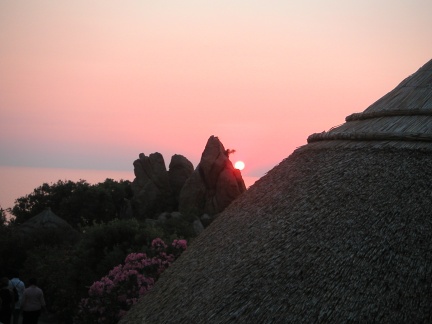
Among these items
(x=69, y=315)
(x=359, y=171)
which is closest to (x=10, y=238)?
(x=69, y=315)

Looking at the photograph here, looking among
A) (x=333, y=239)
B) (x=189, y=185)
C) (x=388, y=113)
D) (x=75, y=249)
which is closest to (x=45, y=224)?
(x=189, y=185)

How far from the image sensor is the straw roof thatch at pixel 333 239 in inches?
258

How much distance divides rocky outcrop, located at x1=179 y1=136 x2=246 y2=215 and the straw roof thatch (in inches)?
1127

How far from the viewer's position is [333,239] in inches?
288

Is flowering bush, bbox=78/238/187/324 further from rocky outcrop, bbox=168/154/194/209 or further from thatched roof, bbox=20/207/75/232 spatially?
rocky outcrop, bbox=168/154/194/209

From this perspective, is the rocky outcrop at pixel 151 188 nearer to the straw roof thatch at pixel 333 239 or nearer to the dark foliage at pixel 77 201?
the dark foliage at pixel 77 201

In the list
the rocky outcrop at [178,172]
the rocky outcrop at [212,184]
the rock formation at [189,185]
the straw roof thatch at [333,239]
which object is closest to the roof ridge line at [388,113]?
the straw roof thatch at [333,239]

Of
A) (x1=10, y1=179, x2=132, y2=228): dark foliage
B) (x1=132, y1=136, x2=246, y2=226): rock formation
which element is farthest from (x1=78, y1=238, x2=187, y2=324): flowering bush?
(x1=10, y1=179, x2=132, y2=228): dark foliage

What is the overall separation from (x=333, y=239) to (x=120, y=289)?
8707 mm

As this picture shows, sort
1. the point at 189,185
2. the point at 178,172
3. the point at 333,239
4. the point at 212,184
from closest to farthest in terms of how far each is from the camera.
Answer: the point at 333,239 < the point at 212,184 < the point at 189,185 < the point at 178,172

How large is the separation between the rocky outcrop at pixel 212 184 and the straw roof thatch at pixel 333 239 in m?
28.6

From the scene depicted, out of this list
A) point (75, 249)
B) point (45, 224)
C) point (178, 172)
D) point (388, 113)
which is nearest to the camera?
point (388, 113)

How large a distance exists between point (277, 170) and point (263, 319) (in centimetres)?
361

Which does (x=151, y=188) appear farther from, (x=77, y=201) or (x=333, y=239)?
(x=333, y=239)
